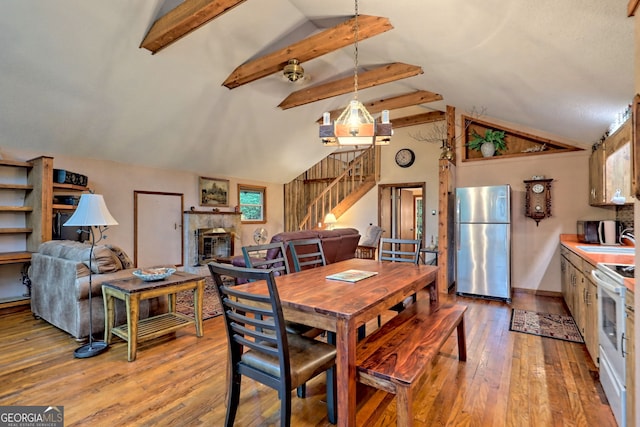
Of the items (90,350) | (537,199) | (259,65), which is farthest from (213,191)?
(537,199)

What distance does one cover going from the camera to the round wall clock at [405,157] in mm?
7188

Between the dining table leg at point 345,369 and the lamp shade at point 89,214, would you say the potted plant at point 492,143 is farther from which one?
the lamp shade at point 89,214

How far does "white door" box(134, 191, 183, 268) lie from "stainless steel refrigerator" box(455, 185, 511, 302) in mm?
5114

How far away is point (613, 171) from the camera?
334 cm

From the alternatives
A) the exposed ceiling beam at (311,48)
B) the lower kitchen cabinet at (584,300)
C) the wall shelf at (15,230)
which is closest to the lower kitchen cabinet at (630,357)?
the lower kitchen cabinet at (584,300)

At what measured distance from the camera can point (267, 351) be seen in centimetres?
152

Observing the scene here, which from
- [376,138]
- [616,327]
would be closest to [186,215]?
[376,138]

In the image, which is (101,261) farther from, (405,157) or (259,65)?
(405,157)

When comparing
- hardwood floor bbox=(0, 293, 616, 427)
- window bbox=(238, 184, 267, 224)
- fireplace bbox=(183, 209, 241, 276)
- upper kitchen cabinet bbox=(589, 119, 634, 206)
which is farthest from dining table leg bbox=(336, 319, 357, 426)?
window bbox=(238, 184, 267, 224)

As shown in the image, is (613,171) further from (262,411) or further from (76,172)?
(76,172)

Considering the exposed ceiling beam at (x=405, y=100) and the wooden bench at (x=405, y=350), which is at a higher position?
the exposed ceiling beam at (x=405, y=100)

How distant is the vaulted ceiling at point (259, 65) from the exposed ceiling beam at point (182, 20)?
2cm

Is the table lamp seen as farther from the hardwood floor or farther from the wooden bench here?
the wooden bench

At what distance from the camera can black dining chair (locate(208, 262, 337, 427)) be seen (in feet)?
4.77
